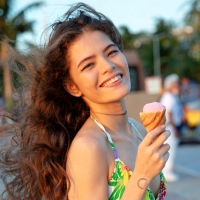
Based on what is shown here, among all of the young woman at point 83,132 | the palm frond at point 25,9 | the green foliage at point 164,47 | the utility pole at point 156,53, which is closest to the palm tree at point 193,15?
the palm frond at point 25,9

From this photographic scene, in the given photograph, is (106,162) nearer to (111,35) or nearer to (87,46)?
(87,46)

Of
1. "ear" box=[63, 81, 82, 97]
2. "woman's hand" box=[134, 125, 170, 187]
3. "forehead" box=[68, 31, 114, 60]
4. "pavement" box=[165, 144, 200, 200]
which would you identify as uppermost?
"forehead" box=[68, 31, 114, 60]

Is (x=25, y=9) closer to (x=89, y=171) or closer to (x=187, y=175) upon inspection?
(x=187, y=175)

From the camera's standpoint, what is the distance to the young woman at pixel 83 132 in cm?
184

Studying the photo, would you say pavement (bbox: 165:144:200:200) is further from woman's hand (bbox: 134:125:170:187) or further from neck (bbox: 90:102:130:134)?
woman's hand (bbox: 134:125:170:187)

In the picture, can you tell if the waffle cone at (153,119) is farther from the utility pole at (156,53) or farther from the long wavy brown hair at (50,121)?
the utility pole at (156,53)

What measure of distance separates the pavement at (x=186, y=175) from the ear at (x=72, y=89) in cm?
486

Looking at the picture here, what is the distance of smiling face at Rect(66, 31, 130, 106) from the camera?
6.63 feet

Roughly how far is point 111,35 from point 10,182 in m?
0.92

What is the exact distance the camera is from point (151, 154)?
1.81 metres

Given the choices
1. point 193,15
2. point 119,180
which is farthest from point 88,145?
point 193,15

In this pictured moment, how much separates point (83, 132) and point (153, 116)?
1.05 ft

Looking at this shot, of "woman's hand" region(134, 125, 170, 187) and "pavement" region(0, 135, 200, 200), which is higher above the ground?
"woman's hand" region(134, 125, 170, 187)

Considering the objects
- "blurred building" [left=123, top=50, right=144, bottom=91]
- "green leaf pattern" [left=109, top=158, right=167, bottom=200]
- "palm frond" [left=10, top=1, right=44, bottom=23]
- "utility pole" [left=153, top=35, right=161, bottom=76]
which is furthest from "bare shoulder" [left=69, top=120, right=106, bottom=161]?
"utility pole" [left=153, top=35, right=161, bottom=76]
